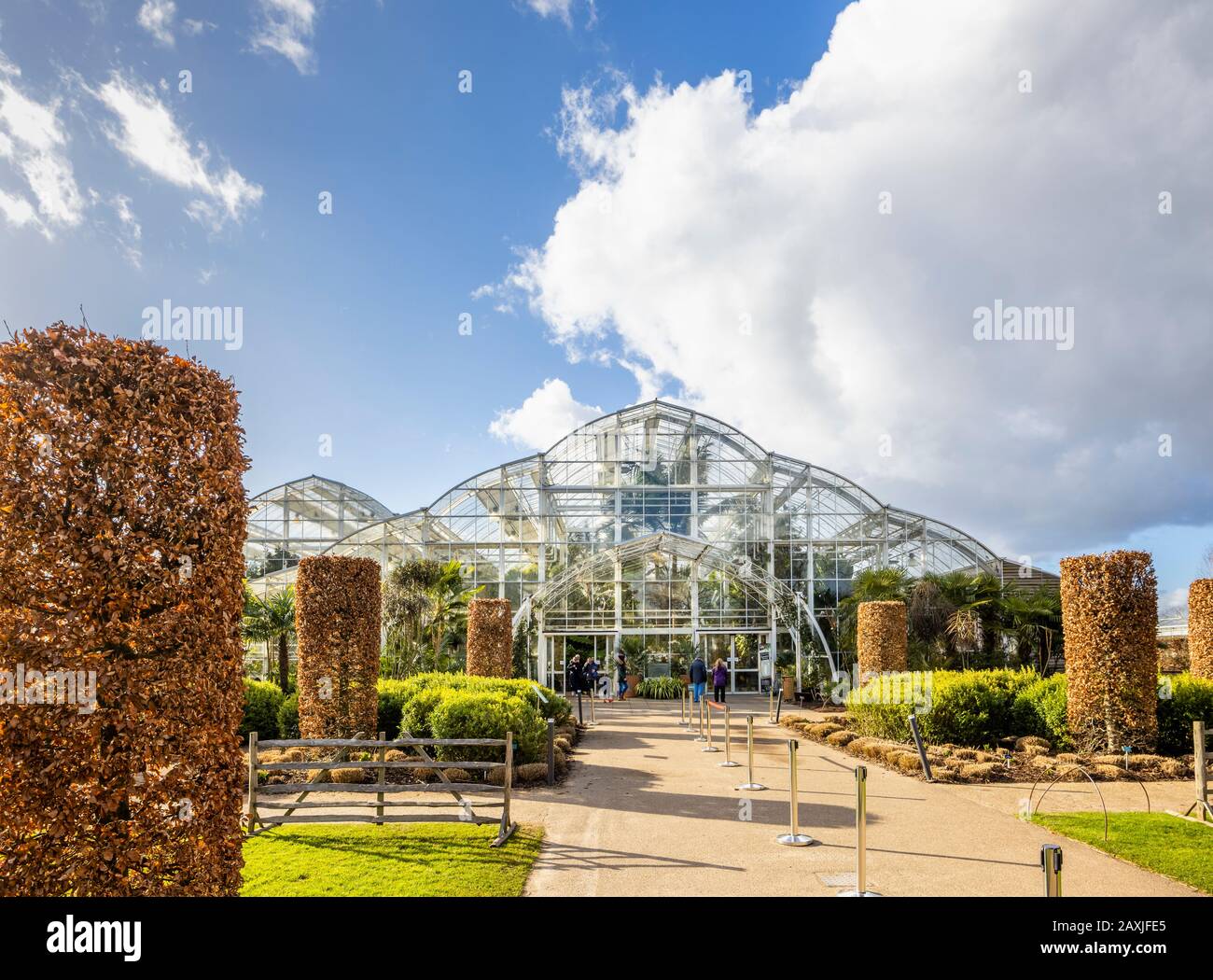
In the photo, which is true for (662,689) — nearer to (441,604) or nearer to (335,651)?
(441,604)

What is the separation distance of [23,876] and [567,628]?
84.2 ft

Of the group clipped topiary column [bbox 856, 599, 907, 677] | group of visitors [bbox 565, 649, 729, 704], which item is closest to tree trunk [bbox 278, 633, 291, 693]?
group of visitors [bbox 565, 649, 729, 704]

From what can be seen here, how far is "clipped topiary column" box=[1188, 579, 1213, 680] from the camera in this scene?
17.0 meters

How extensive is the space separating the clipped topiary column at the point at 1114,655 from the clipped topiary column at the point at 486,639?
12850mm

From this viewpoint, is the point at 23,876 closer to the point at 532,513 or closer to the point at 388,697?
the point at 388,697

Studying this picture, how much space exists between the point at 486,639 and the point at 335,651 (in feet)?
28.7

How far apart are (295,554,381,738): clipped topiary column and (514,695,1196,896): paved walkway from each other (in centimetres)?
313

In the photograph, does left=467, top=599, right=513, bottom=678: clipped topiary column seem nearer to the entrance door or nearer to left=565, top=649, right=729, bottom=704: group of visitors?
left=565, top=649, right=729, bottom=704: group of visitors

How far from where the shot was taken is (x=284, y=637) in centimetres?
2144

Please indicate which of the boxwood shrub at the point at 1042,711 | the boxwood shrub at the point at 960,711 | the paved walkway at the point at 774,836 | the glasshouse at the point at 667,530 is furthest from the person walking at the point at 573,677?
the boxwood shrub at the point at 1042,711

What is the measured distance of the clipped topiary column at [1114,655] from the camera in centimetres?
1318

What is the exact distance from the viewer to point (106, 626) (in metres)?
4.48

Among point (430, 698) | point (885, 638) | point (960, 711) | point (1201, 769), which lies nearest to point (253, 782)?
point (430, 698)
